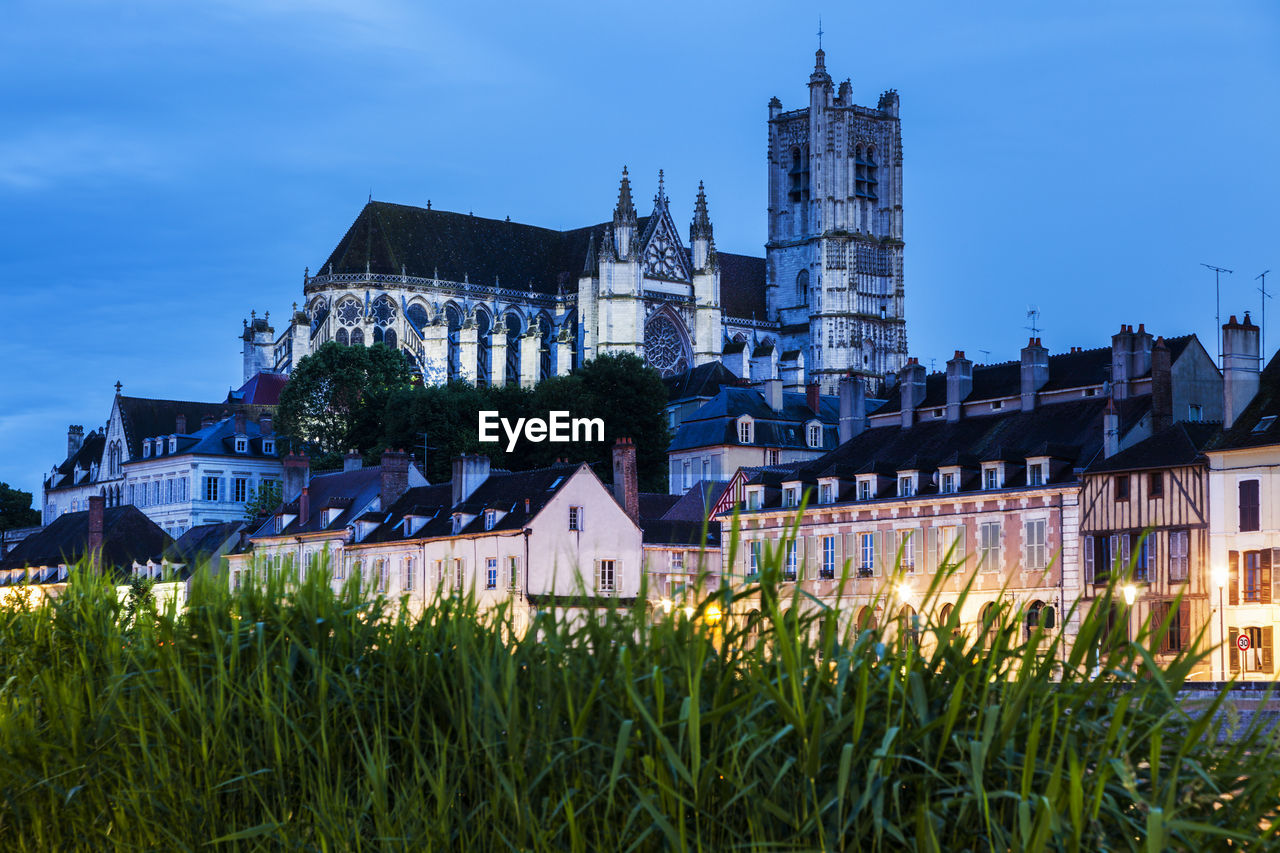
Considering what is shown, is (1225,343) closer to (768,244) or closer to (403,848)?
(403,848)

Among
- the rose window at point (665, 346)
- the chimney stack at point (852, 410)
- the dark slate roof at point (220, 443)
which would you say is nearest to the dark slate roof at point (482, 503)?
the chimney stack at point (852, 410)

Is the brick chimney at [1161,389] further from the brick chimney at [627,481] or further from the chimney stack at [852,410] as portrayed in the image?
the brick chimney at [627,481]

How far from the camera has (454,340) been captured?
11594 cm

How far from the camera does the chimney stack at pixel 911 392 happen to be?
162ft

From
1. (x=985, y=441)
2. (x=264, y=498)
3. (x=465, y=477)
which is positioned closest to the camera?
(x=985, y=441)

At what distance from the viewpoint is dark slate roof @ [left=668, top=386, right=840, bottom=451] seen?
67438mm

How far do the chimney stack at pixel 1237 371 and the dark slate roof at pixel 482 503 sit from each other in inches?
620

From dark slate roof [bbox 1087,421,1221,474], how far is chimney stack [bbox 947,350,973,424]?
7.89 metres

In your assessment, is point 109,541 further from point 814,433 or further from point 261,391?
point 261,391

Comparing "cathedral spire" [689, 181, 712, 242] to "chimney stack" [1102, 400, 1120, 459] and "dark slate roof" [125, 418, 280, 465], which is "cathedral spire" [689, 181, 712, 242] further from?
"chimney stack" [1102, 400, 1120, 459]

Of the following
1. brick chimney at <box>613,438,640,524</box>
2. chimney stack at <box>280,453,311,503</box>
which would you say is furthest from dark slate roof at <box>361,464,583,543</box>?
chimney stack at <box>280,453,311,503</box>

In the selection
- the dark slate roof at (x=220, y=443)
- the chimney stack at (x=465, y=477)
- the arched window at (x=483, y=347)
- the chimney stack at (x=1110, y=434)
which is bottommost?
the chimney stack at (x=465, y=477)

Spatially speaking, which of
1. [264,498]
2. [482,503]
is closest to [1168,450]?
[482,503]

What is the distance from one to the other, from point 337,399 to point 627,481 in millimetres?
44735
